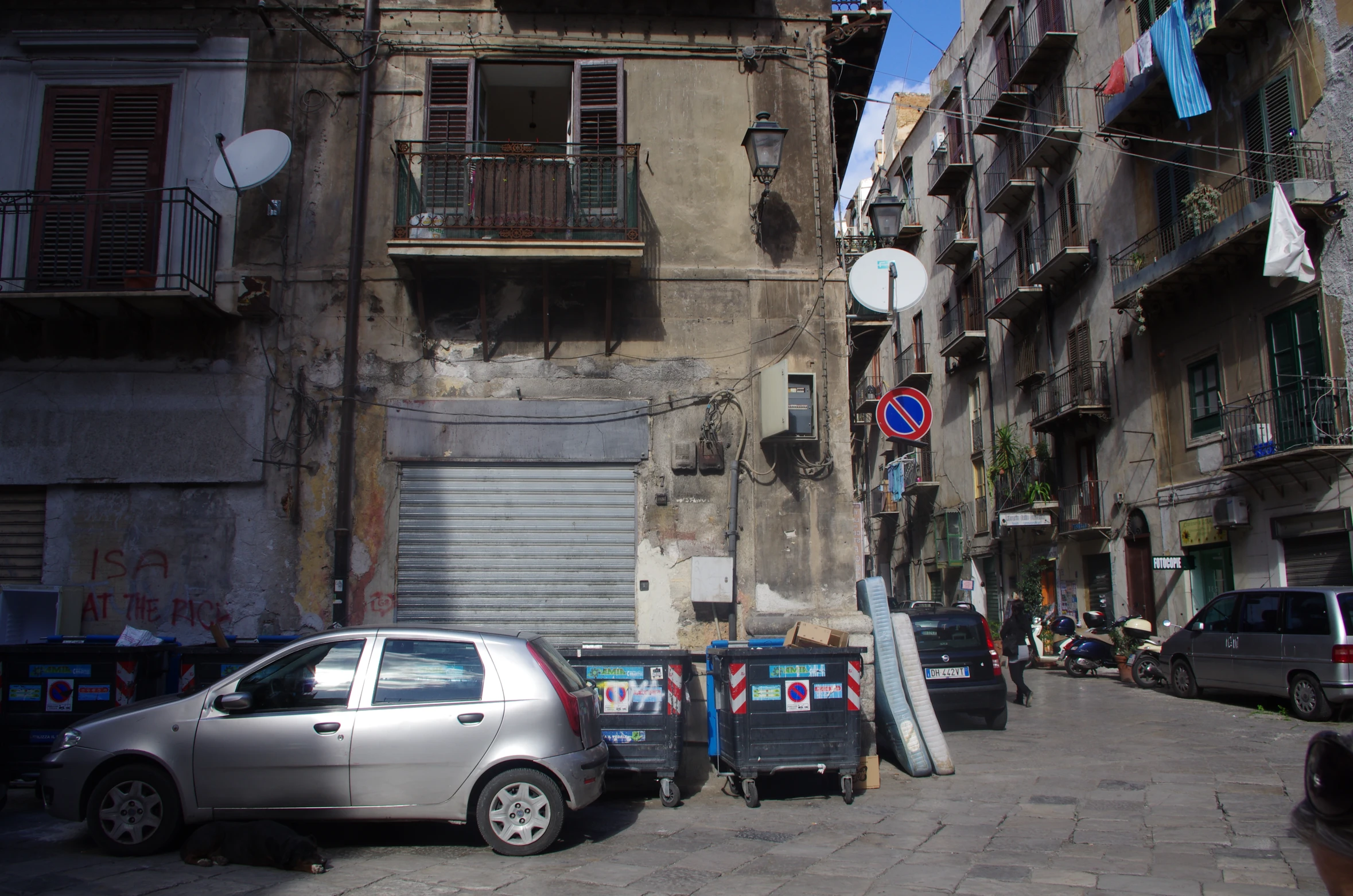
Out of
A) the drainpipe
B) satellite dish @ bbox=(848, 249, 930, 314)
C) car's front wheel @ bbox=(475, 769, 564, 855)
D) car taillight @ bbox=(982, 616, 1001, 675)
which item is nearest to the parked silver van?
car taillight @ bbox=(982, 616, 1001, 675)

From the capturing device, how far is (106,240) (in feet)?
35.3

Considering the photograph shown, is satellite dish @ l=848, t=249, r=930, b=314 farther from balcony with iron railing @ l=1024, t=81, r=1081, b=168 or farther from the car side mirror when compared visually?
balcony with iron railing @ l=1024, t=81, r=1081, b=168

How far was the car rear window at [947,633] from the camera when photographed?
13.0 metres

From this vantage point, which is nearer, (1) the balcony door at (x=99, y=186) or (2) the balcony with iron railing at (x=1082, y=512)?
(1) the balcony door at (x=99, y=186)

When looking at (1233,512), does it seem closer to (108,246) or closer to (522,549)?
(522,549)

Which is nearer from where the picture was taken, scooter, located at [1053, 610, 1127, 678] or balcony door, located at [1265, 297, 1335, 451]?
balcony door, located at [1265, 297, 1335, 451]

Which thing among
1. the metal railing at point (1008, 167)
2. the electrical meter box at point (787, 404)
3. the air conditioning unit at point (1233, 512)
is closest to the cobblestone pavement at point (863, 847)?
the electrical meter box at point (787, 404)

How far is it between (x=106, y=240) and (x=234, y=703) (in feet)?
22.5

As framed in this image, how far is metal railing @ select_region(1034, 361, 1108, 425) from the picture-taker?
2378cm

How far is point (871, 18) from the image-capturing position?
11531mm

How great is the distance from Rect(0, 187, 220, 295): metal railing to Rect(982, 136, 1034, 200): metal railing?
22904 millimetres

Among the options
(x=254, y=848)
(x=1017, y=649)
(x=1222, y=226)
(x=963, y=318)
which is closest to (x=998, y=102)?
(x=963, y=318)

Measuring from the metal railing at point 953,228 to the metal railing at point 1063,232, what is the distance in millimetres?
4710

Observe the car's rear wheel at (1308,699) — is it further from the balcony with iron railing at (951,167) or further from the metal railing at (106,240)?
the balcony with iron railing at (951,167)
